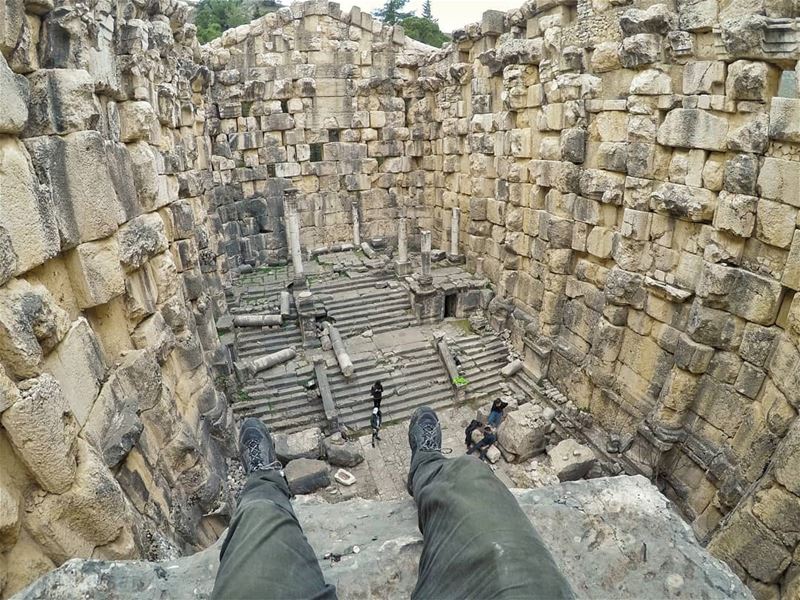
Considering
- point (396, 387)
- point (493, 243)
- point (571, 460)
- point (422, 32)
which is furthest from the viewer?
point (422, 32)

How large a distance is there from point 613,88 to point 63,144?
7423 mm

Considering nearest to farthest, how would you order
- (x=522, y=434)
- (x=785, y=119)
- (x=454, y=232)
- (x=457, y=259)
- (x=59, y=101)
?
1. (x=59, y=101)
2. (x=785, y=119)
3. (x=522, y=434)
4. (x=454, y=232)
5. (x=457, y=259)

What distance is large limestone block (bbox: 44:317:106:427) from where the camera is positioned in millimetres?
3154

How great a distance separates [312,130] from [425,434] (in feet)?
39.3

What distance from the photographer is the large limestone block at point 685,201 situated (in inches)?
242

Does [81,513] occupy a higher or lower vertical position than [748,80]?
lower

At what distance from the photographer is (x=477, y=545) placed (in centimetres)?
213

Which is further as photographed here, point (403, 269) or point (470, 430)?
point (403, 269)

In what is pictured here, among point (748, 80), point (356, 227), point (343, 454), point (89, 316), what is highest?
point (748, 80)

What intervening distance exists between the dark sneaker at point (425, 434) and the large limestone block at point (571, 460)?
4713 mm


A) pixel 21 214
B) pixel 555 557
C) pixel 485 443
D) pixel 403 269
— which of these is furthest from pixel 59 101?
pixel 403 269

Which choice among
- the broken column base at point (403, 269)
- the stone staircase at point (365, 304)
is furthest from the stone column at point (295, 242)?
the broken column base at point (403, 269)

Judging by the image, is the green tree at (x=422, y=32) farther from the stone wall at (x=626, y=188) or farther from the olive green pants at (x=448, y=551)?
the olive green pants at (x=448, y=551)

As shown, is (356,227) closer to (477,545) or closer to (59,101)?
(59,101)
